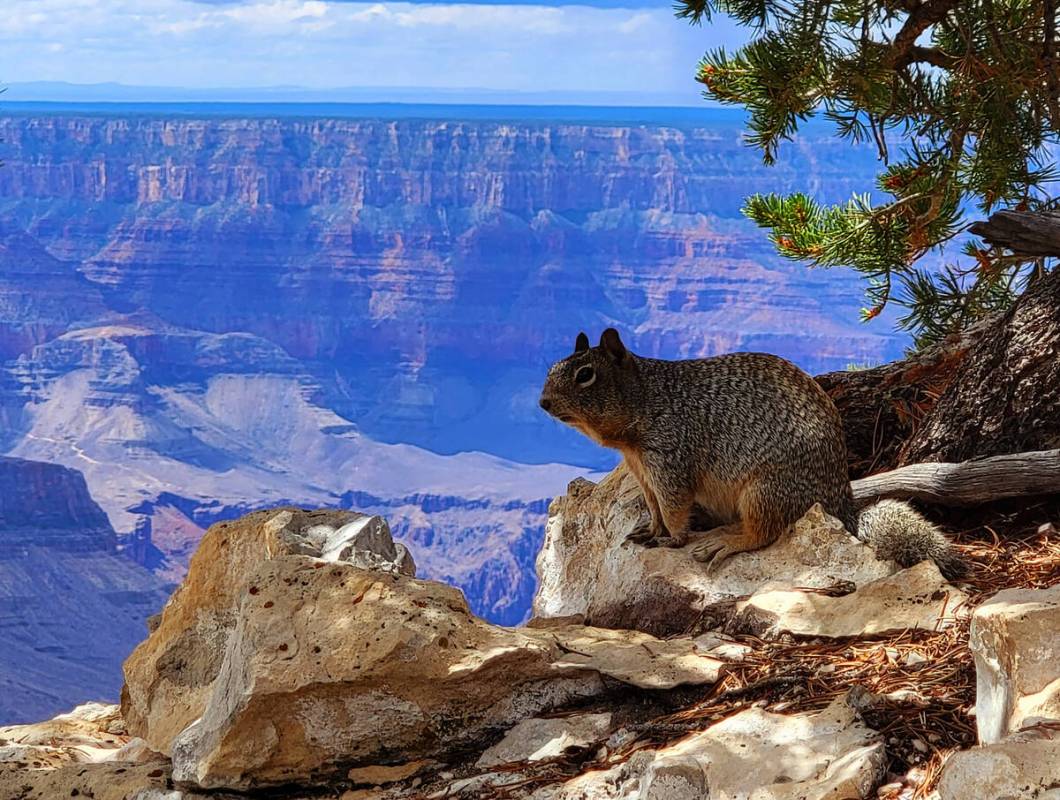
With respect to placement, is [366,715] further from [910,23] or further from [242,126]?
[242,126]

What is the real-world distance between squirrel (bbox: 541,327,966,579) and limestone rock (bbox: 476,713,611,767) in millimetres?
1171

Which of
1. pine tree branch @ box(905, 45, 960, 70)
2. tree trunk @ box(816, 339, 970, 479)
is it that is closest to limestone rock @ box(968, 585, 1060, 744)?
tree trunk @ box(816, 339, 970, 479)

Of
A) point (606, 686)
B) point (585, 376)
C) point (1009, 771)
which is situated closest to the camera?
point (1009, 771)

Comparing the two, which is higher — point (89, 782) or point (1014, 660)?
point (1014, 660)

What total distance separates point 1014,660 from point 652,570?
190 centimetres

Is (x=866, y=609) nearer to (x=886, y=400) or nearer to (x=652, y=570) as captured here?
(x=652, y=570)

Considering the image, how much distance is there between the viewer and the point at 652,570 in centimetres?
430

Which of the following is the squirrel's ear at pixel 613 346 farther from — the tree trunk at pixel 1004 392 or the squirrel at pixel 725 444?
the tree trunk at pixel 1004 392

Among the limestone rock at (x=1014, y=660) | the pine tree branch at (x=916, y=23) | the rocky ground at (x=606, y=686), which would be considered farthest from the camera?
the pine tree branch at (x=916, y=23)

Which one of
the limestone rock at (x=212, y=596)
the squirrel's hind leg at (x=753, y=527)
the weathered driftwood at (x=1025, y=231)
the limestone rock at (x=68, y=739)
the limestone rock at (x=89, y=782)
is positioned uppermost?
the weathered driftwood at (x=1025, y=231)

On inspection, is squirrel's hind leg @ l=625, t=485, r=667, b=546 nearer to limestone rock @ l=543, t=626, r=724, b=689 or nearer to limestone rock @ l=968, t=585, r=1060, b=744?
limestone rock @ l=543, t=626, r=724, b=689

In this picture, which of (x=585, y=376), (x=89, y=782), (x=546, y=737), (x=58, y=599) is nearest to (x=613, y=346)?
(x=585, y=376)

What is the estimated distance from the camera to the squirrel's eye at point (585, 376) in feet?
15.0

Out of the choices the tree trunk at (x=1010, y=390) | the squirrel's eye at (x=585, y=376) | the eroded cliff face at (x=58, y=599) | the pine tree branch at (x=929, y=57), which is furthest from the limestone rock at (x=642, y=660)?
the eroded cliff face at (x=58, y=599)
